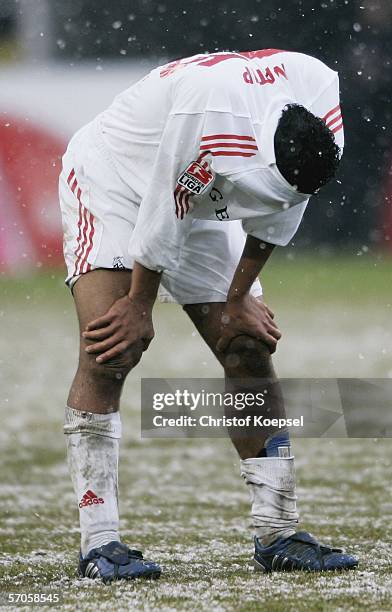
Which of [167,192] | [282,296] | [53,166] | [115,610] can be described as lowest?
[115,610]

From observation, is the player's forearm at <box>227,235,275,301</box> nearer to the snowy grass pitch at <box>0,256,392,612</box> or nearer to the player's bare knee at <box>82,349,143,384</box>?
the player's bare knee at <box>82,349,143,384</box>

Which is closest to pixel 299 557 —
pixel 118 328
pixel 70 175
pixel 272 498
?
pixel 272 498

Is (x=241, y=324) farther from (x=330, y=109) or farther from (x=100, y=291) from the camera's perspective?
(x=330, y=109)

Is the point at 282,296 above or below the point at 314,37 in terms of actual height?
below

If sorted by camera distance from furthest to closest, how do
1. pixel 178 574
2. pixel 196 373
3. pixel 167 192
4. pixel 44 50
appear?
pixel 44 50
pixel 196 373
pixel 178 574
pixel 167 192

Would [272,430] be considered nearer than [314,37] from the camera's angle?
Yes

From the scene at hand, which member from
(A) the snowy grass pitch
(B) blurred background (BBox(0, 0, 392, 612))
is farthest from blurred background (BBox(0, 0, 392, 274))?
(A) the snowy grass pitch

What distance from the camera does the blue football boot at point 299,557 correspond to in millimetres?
3227

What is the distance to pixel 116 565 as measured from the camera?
313cm

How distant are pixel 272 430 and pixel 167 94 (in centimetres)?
98

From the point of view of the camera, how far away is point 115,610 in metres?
2.73

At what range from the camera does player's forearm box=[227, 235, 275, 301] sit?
10.8 feet

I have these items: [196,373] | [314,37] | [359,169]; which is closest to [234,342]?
[196,373]

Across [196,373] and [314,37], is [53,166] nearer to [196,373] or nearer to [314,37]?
[314,37]
